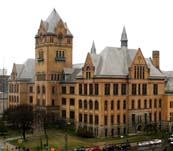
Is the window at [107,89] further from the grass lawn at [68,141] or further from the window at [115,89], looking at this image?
the grass lawn at [68,141]

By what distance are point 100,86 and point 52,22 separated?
101ft

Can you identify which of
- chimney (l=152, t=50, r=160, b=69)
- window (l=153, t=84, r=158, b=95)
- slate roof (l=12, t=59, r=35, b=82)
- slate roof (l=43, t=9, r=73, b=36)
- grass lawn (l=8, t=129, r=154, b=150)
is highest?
slate roof (l=43, t=9, r=73, b=36)

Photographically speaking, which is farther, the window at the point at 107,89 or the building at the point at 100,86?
the building at the point at 100,86

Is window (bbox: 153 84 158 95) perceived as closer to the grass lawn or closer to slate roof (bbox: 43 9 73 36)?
the grass lawn

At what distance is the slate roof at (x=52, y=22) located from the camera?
124m

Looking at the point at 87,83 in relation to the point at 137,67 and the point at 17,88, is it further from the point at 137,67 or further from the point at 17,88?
the point at 17,88

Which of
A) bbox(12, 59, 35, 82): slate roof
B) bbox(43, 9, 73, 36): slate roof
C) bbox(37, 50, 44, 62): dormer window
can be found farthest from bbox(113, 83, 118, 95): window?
bbox(12, 59, 35, 82): slate roof

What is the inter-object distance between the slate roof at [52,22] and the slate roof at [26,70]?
22266mm

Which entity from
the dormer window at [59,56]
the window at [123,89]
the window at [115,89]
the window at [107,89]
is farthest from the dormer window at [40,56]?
the window at [123,89]

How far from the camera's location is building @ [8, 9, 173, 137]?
107625 mm

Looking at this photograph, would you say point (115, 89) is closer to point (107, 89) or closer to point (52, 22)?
point (107, 89)

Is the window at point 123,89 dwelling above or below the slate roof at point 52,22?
below

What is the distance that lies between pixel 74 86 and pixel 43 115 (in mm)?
12336

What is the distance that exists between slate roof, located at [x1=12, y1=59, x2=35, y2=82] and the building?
2.48 m
